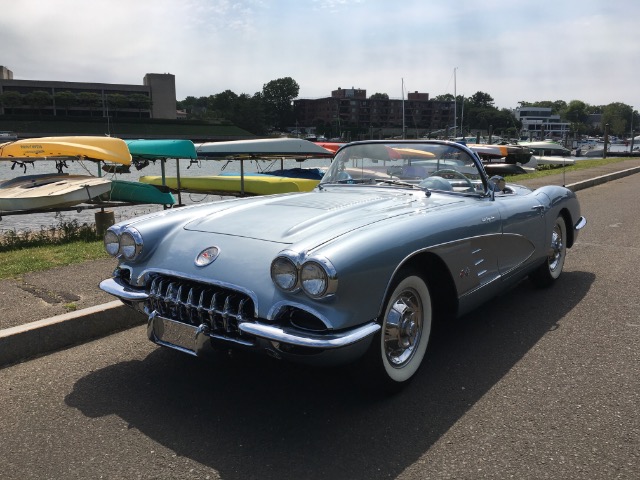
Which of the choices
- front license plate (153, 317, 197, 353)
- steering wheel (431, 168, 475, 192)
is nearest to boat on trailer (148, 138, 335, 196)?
steering wheel (431, 168, 475, 192)

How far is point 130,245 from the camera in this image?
332 cm

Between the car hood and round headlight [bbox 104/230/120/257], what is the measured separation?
44 cm

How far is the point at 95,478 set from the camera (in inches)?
91.8

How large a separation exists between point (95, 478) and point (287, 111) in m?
133

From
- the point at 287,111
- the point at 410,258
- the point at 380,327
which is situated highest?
the point at 287,111

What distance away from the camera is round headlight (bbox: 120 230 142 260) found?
129 inches

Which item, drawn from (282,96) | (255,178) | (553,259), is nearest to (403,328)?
(553,259)

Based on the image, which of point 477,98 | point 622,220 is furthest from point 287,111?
point 622,220

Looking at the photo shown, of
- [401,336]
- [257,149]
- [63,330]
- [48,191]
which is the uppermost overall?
[257,149]

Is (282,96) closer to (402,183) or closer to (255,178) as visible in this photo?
(255,178)

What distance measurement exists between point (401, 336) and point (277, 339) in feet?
2.73

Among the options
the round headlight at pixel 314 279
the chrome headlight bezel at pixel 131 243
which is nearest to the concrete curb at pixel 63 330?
the chrome headlight bezel at pixel 131 243

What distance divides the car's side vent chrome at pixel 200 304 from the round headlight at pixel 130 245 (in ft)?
0.94

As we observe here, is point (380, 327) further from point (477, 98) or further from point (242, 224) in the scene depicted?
point (477, 98)
